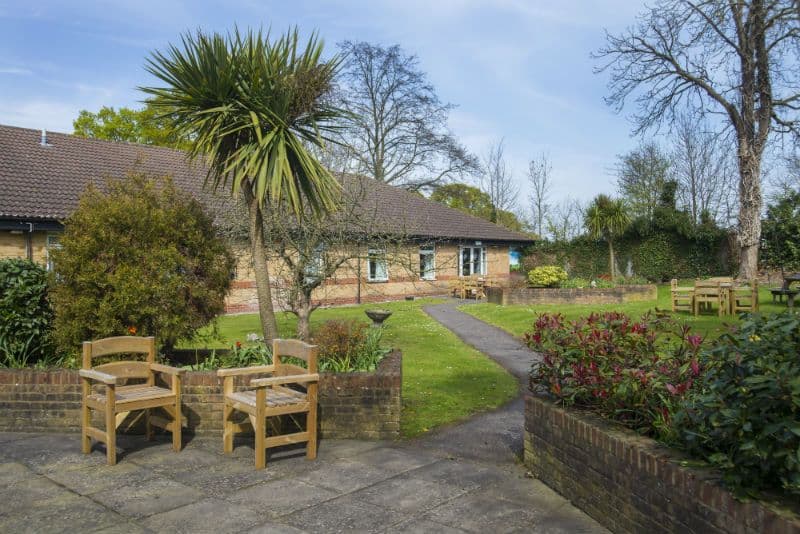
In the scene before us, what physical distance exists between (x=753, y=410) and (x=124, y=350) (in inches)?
210

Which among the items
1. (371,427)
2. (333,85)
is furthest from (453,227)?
(371,427)

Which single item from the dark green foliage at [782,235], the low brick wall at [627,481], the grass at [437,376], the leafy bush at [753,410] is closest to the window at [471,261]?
the dark green foliage at [782,235]

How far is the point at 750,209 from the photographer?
2166 cm

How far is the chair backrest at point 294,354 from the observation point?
529 centimetres

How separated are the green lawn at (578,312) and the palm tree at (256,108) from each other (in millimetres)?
7783

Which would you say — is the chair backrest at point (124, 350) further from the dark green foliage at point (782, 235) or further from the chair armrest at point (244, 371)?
the dark green foliage at point (782, 235)

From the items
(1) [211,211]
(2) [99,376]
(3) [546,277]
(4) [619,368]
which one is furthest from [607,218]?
Answer: (2) [99,376]

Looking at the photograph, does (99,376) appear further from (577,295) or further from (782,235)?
(782,235)

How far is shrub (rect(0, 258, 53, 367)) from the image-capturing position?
6688 mm

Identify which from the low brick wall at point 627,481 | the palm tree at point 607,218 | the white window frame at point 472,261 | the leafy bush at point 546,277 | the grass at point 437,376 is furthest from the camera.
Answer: the white window frame at point 472,261

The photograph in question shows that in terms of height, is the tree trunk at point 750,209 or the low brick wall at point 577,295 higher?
the tree trunk at point 750,209

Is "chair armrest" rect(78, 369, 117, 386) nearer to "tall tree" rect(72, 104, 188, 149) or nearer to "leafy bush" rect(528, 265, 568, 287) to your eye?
"leafy bush" rect(528, 265, 568, 287)

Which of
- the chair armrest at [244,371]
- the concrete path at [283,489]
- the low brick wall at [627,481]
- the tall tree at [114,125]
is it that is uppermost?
the tall tree at [114,125]

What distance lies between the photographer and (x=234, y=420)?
5910 millimetres
